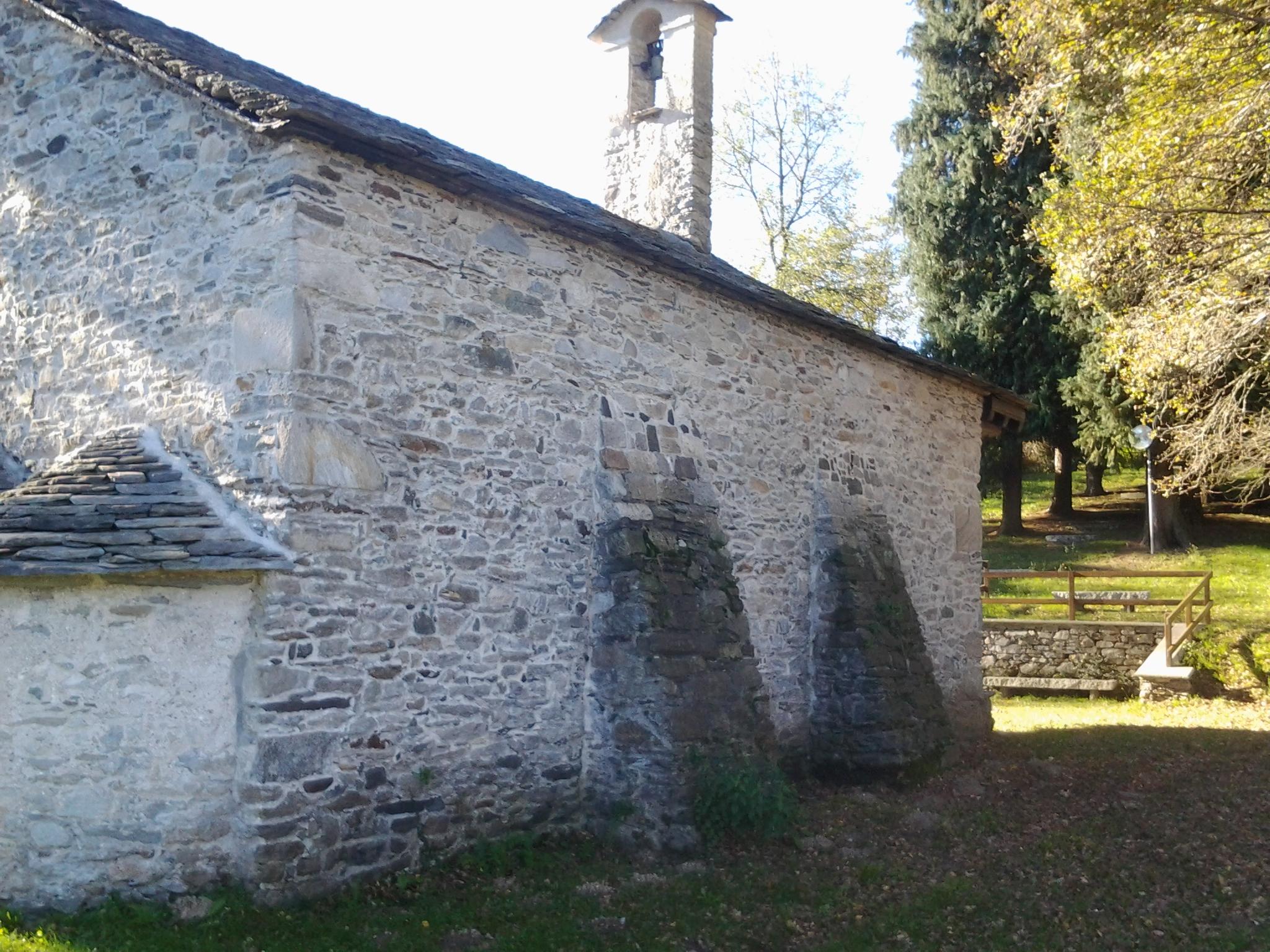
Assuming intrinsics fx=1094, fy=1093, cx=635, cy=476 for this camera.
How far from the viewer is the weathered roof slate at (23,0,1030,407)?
576 centimetres

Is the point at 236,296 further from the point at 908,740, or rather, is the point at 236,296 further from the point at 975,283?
the point at 975,283

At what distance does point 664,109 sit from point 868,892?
8.38m

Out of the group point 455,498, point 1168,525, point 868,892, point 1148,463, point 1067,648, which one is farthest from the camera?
point 1168,525

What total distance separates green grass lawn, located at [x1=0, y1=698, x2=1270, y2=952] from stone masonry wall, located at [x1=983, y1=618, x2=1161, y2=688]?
6165 mm

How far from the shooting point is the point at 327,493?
5816 mm

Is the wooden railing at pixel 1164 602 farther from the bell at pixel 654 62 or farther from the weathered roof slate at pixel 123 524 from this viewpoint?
the weathered roof slate at pixel 123 524

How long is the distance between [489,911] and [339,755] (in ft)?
3.70

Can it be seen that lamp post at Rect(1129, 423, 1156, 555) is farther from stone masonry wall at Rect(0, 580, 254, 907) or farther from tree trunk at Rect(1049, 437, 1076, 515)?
stone masonry wall at Rect(0, 580, 254, 907)

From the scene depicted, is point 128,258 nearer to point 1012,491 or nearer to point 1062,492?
point 1012,491

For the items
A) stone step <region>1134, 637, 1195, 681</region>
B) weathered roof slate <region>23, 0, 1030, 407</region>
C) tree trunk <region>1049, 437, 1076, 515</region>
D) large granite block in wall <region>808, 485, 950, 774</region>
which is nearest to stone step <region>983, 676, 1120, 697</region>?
stone step <region>1134, 637, 1195, 681</region>

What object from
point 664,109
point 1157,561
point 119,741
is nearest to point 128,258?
point 119,741

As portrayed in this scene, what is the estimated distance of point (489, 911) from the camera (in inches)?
223

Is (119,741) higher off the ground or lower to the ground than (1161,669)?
higher

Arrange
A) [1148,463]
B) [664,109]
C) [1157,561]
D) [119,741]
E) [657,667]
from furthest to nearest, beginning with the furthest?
[1157,561], [1148,463], [664,109], [657,667], [119,741]
